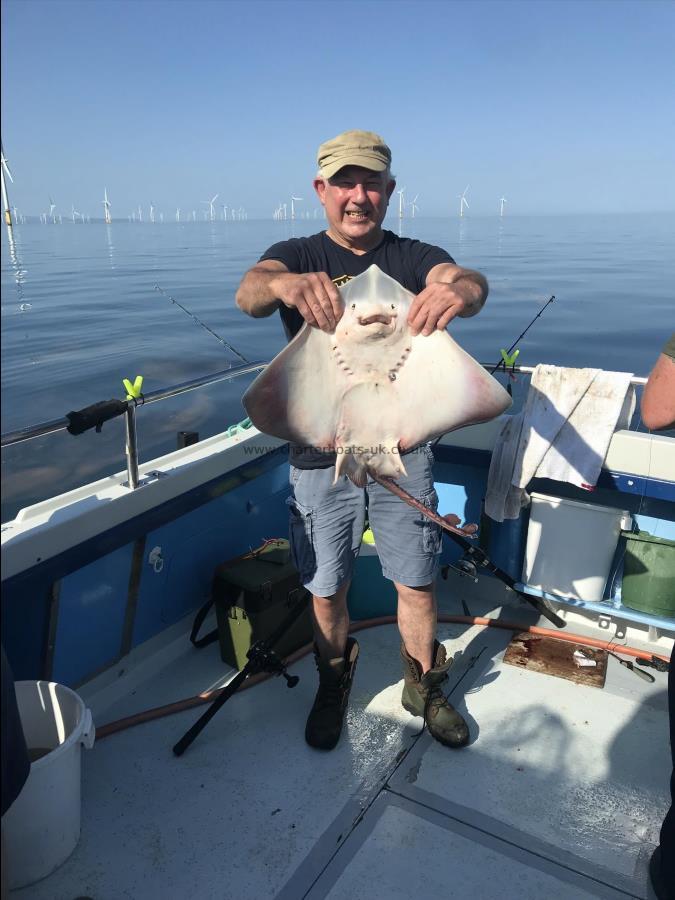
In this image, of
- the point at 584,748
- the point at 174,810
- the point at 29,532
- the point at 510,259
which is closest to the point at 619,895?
the point at 584,748

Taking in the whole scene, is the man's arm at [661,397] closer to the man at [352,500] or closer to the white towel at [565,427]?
the man at [352,500]

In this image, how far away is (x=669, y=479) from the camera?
3.05 metres

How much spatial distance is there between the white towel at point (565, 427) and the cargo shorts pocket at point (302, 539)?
131 centimetres

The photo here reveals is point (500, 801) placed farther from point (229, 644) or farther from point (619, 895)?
point (229, 644)

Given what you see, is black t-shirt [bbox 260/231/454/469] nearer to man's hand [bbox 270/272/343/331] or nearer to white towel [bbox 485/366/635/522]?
man's hand [bbox 270/272/343/331]

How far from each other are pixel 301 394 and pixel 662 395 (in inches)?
43.4

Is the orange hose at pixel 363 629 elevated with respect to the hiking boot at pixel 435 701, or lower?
lower

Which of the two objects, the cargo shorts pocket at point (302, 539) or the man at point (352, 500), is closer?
the man at point (352, 500)

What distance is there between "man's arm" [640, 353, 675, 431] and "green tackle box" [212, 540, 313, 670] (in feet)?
6.26

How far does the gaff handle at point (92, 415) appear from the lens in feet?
7.36

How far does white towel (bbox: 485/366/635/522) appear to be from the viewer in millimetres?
3127

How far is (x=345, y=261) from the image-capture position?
7.78 feet

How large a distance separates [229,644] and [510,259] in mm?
27779

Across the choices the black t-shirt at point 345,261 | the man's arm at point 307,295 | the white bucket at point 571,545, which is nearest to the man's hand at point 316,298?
the man's arm at point 307,295
